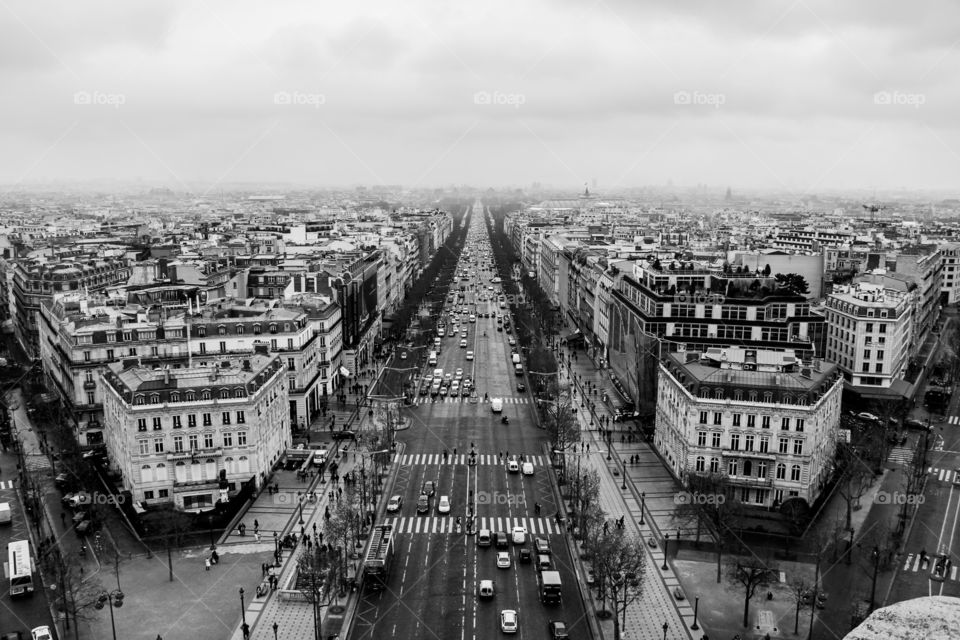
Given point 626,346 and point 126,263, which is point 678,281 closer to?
point 626,346

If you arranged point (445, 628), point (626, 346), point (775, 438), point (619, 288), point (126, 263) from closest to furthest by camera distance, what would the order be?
point (445, 628) → point (775, 438) → point (626, 346) → point (619, 288) → point (126, 263)

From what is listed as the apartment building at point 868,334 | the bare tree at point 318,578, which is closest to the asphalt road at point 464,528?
the bare tree at point 318,578

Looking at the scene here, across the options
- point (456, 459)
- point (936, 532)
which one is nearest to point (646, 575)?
point (936, 532)

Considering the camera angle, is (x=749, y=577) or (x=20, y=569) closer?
(x=749, y=577)

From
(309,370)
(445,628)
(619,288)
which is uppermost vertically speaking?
(619,288)

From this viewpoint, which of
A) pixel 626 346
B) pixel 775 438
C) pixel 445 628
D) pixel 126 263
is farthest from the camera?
pixel 126 263

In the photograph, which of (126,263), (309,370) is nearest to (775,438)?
(309,370)

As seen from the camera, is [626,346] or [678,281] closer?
[678,281]

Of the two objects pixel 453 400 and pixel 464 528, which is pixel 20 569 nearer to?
pixel 464 528
